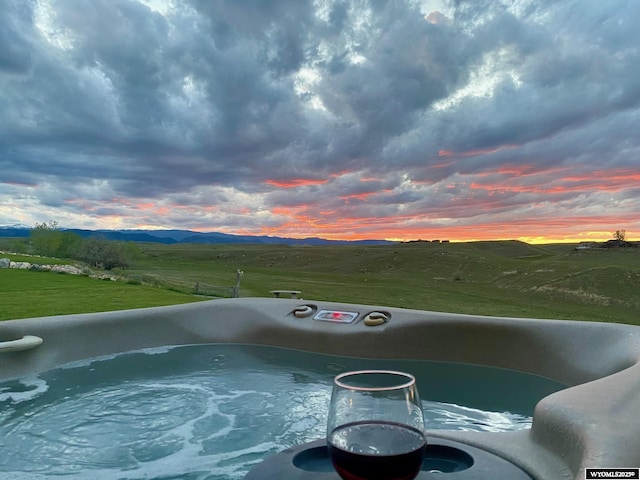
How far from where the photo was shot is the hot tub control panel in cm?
Answer: 388

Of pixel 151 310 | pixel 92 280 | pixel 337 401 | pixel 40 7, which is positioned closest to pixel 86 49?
pixel 40 7

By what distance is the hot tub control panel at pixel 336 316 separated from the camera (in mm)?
3881

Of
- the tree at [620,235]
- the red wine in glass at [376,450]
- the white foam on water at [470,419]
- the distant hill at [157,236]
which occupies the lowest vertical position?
the white foam on water at [470,419]

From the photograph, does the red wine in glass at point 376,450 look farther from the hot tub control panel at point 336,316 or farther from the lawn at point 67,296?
the lawn at point 67,296

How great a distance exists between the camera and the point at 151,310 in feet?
13.2

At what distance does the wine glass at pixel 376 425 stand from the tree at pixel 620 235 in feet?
27.5

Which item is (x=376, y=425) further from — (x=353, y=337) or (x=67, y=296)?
(x=67, y=296)

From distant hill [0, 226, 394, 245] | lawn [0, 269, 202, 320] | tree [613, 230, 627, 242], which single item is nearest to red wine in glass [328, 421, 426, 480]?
lawn [0, 269, 202, 320]

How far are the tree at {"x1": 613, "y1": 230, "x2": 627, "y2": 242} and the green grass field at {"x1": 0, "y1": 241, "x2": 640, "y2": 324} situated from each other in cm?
29

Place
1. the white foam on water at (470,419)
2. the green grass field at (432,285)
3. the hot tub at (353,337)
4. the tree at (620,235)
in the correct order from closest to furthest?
the white foam on water at (470,419) → the hot tub at (353,337) → the green grass field at (432,285) → the tree at (620,235)

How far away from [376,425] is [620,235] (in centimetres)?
849

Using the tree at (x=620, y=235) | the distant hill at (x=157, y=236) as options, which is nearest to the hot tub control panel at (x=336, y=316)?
the tree at (x=620, y=235)

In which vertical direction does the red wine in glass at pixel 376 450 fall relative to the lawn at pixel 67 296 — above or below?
above

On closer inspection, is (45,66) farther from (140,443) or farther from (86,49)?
(140,443)
